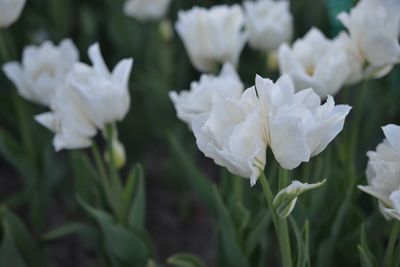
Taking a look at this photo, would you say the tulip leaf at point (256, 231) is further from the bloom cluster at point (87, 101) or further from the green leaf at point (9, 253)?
the green leaf at point (9, 253)

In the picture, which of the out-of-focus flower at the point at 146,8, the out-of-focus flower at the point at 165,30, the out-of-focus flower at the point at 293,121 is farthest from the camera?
the out-of-focus flower at the point at 165,30

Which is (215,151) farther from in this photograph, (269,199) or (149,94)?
(149,94)

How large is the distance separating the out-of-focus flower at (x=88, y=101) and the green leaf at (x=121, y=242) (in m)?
0.13

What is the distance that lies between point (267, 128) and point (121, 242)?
460mm

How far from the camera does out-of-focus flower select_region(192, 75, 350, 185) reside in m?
0.64

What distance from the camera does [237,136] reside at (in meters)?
0.65

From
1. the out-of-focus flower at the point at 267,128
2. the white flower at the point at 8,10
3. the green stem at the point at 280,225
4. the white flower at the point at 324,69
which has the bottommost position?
the green stem at the point at 280,225

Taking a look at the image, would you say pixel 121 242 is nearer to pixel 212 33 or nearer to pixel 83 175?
pixel 83 175

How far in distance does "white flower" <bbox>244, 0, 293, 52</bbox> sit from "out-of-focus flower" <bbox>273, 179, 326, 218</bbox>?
613mm

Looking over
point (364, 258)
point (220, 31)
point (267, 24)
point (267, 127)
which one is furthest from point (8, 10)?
point (364, 258)

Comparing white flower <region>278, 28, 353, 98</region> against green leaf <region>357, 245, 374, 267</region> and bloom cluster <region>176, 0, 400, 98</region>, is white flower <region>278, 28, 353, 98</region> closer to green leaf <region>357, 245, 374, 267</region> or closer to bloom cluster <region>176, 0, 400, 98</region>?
bloom cluster <region>176, 0, 400, 98</region>

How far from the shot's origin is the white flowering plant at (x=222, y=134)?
2.24ft

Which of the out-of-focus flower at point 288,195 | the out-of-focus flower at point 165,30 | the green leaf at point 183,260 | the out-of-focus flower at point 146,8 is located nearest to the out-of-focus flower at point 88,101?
the green leaf at point 183,260

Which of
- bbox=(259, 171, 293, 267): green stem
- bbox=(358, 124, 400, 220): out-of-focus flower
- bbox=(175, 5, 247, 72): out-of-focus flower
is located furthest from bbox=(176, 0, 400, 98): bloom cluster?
bbox=(259, 171, 293, 267): green stem
